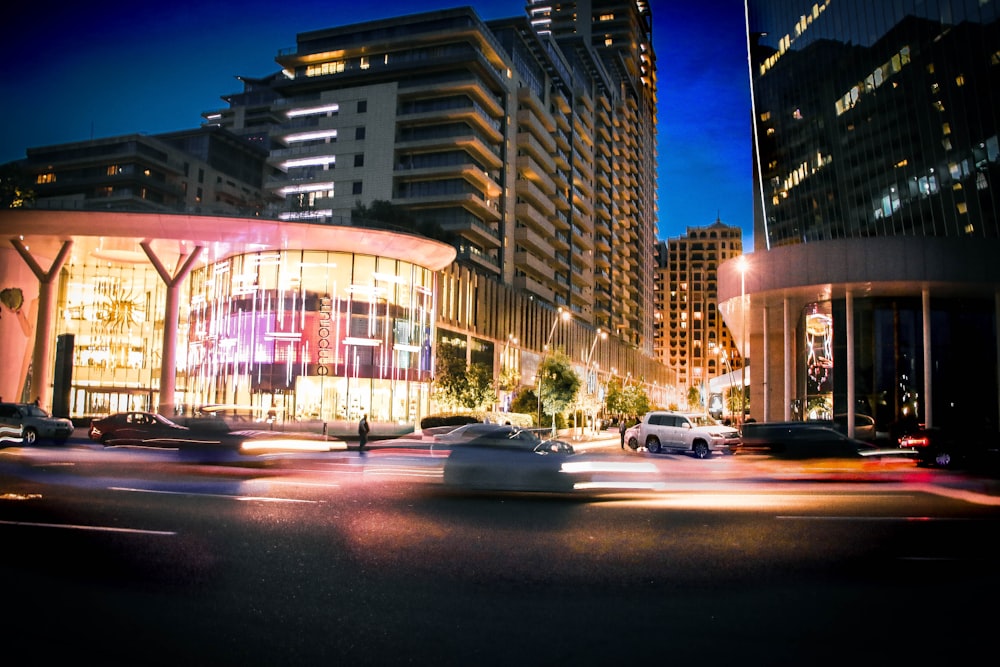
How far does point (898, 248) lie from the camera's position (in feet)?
135

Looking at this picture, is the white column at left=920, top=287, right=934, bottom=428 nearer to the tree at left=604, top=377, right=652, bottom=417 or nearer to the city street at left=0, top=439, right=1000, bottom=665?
the city street at left=0, top=439, right=1000, bottom=665

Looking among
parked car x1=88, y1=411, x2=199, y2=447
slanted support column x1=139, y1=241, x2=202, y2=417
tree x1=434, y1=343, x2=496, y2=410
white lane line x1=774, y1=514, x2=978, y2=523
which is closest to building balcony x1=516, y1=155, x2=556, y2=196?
tree x1=434, y1=343, x2=496, y2=410

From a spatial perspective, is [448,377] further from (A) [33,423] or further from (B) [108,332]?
(A) [33,423]

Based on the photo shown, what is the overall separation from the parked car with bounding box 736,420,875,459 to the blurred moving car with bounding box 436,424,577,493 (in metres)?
13.8

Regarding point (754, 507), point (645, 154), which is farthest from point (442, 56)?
point (645, 154)

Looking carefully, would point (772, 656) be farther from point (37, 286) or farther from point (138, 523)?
point (37, 286)

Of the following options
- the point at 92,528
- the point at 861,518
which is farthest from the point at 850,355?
the point at 92,528

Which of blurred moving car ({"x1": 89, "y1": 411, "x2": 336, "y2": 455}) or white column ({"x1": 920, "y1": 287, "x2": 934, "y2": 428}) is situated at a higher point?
white column ({"x1": 920, "y1": 287, "x2": 934, "y2": 428})

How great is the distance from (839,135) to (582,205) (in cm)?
5822

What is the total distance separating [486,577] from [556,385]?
168ft

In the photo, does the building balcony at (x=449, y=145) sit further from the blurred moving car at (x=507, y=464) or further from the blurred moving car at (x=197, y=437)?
the blurred moving car at (x=507, y=464)

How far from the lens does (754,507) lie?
13.2m

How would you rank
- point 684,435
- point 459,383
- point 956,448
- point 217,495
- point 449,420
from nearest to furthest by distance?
point 217,495 → point 956,448 → point 684,435 → point 449,420 → point 459,383

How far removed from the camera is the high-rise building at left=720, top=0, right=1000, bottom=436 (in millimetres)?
42281
